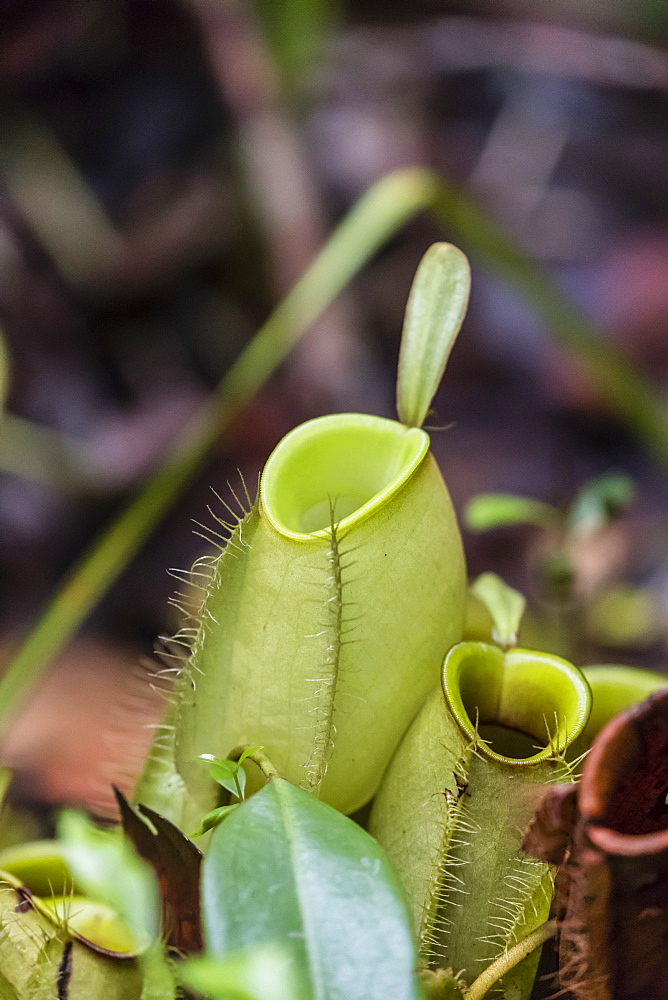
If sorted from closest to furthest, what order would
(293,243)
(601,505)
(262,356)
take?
(601,505), (262,356), (293,243)

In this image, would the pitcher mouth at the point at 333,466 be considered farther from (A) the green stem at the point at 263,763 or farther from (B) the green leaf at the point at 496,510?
(B) the green leaf at the point at 496,510

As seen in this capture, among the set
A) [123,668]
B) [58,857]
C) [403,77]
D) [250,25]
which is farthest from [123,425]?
[58,857]

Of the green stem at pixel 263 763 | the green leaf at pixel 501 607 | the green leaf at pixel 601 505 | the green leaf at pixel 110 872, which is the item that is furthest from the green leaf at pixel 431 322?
the green leaf at pixel 601 505

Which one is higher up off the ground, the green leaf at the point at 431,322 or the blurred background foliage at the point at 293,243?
the green leaf at the point at 431,322

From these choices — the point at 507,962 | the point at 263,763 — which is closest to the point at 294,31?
the point at 263,763

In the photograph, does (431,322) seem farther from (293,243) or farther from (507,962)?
(293,243)

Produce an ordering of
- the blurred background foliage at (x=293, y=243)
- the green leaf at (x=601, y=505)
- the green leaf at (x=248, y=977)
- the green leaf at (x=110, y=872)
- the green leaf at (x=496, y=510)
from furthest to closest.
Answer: the blurred background foliage at (x=293, y=243) < the green leaf at (x=601, y=505) < the green leaf at (x=496, y=510) < the green leaf at (x=110, y=872) < the green leaf at (x=248, y=977)

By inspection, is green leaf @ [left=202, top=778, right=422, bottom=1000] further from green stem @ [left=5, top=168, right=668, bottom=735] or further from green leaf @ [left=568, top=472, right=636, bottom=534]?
green stem @ [left=5, top=168, right=668, bottom=735]
